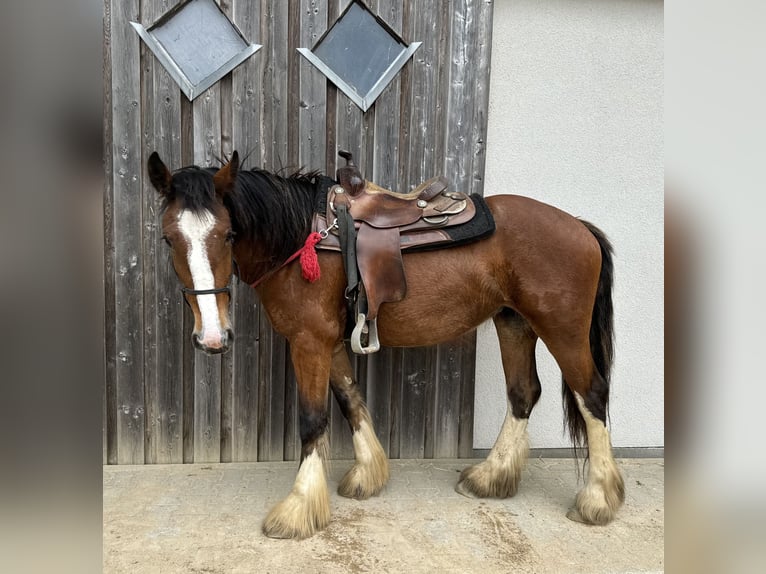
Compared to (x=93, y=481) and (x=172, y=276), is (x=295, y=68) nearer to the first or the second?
(x=172, y=276)

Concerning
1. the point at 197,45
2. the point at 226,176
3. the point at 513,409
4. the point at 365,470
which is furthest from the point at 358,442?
the point at 197,45

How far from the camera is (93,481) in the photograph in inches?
19.8

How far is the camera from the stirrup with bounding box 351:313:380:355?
2.18 metres

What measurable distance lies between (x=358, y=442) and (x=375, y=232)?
1078 millimetres

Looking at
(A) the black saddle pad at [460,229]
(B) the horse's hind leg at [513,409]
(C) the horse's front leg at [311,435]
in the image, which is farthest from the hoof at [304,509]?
(A) the black saddle pad at [460,229]

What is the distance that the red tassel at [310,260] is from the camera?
212 centimetres

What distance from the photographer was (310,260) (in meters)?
2.12

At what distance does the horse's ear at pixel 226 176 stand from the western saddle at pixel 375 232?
1.33ft

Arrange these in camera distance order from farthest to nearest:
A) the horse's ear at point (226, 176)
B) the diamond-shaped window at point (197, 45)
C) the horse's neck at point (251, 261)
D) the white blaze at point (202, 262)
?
the diamond-shaped window at point (197, 45), the horse's neck at point (251, 261), the horse's ear at point (226, 176), the white blaze at point (202, 262)

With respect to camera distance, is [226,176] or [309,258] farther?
[309,258]

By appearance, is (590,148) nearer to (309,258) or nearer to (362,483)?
(309,258)

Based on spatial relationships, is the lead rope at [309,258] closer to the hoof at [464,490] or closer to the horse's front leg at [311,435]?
the horse's front leg at [311,435]

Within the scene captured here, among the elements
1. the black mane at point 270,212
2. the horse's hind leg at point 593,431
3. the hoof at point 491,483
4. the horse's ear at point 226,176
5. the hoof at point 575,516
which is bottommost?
the hoof at point 575,516

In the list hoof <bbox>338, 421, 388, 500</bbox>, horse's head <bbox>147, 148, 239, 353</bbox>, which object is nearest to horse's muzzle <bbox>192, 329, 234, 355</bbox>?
horse's head <bbox>147, 148, 239, 353</bbox>
